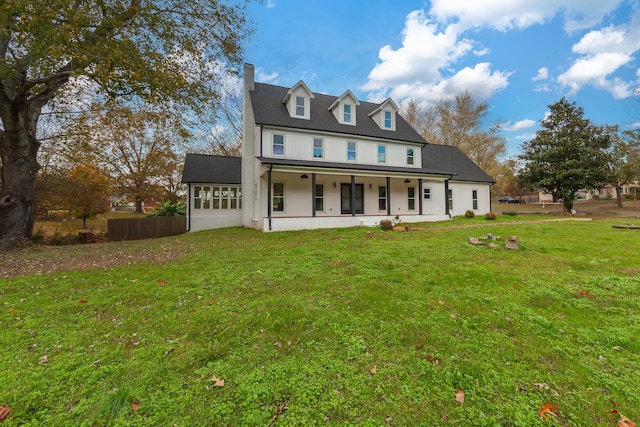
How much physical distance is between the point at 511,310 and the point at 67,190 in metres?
22.0

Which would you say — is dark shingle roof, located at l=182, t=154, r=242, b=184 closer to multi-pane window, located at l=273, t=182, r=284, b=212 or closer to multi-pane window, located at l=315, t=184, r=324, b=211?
multi-pane window, located at l=273, t=182, r=284, b=212

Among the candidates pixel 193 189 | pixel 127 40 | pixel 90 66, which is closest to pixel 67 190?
pixel 193 189

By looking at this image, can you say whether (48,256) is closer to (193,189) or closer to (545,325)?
(193,189)

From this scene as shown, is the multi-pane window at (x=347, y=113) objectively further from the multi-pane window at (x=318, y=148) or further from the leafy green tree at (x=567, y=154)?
the leafy green tree at (x=567, y=154)

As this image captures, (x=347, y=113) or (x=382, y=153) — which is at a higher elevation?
(x=347, y=113)

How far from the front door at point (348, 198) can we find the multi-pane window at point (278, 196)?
3.78 meters

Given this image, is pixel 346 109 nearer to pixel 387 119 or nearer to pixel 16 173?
pixel 387 119

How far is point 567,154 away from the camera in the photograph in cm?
2284

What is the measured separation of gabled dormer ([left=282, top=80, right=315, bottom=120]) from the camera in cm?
1612

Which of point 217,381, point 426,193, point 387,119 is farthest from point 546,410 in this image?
point 387,119

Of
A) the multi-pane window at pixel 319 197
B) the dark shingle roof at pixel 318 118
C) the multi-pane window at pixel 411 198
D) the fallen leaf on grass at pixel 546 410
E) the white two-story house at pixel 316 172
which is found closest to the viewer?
the fallen leaf on grass at pixel 546 410

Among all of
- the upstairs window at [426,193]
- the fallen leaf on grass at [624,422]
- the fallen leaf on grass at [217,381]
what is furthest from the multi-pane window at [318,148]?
the fallen leaf on grass at [624,422]

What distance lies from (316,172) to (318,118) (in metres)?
4.54

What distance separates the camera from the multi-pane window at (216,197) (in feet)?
57.9
